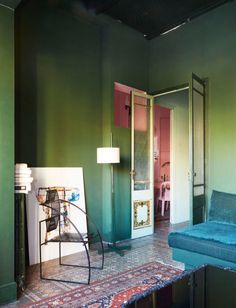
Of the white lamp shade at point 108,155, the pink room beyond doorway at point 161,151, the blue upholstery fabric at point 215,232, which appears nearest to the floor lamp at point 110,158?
the white lamp shade at point 108,155

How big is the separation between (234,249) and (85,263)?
1727 millimetres

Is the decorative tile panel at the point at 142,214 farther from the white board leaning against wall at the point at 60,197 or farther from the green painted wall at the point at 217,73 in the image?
the green painted wall at the point at 217,73

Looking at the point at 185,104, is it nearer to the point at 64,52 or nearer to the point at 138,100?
the point at 138,100

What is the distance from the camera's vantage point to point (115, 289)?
104 inches

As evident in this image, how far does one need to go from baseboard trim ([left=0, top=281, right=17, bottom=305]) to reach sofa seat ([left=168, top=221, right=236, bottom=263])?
167cm

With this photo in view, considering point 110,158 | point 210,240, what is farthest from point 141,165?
point 210,240

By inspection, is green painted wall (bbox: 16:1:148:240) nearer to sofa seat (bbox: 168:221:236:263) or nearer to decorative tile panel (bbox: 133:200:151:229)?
decorative tile panel (bbox: 133:200:151:229)

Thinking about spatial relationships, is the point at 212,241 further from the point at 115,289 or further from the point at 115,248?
the point at 115,248

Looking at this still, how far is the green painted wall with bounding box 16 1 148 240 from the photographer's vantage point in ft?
11.4

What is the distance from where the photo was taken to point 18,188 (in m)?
2.68

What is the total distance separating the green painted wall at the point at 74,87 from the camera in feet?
11.4

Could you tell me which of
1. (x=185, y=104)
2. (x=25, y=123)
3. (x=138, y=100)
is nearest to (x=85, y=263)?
(x=25, y=123)

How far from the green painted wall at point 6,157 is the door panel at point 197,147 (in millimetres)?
2299

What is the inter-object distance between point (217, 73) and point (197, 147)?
113 centimetres
